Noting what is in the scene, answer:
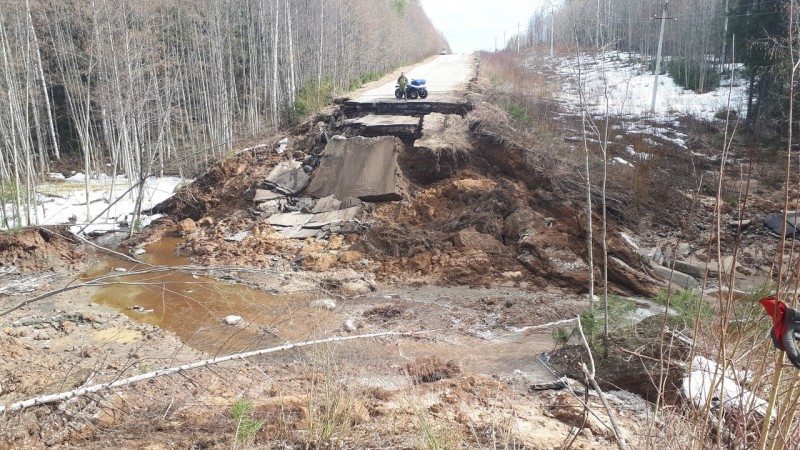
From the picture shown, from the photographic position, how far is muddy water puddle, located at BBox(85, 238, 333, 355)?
6.14 m

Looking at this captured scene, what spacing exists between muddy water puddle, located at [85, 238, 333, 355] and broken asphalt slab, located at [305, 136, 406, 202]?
4178 millimetres

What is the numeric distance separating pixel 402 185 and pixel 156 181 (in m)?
11.3

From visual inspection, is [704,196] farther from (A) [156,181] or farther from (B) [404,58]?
(B) [404,58]

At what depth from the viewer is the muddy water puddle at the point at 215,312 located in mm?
6145

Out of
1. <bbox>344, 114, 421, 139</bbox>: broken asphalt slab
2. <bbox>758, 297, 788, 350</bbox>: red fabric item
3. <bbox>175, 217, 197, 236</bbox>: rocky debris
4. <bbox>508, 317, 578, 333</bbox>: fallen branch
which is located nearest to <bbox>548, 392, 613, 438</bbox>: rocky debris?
<bbox>508, 317, 578, 333</bbox>: fallen branch

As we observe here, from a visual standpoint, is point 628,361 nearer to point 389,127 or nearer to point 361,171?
point 361,171

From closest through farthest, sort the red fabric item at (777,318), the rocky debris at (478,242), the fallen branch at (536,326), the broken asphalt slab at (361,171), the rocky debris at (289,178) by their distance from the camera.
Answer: the red fabric item at (777,318), the fallen branch at (536,326), the rocky debris at (478,242), the broken asphalt slab at (361,171), the rocky debris at (289,178)

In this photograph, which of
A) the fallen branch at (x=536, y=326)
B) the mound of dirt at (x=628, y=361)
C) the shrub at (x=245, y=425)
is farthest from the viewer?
the fallen branch at (x=536, y=326)

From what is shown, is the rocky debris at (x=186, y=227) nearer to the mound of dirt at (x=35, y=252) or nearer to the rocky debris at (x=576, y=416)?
the mound of dirt at (x=35, y=252)

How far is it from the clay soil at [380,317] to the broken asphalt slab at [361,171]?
0.48m

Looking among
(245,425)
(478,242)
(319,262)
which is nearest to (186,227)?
(319,262)

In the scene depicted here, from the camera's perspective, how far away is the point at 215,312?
7.84 meters

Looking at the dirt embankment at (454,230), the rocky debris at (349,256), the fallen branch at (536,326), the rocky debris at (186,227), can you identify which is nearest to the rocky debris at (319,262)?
the dirt embankment at (454,230)

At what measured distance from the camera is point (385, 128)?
51.0 feet
